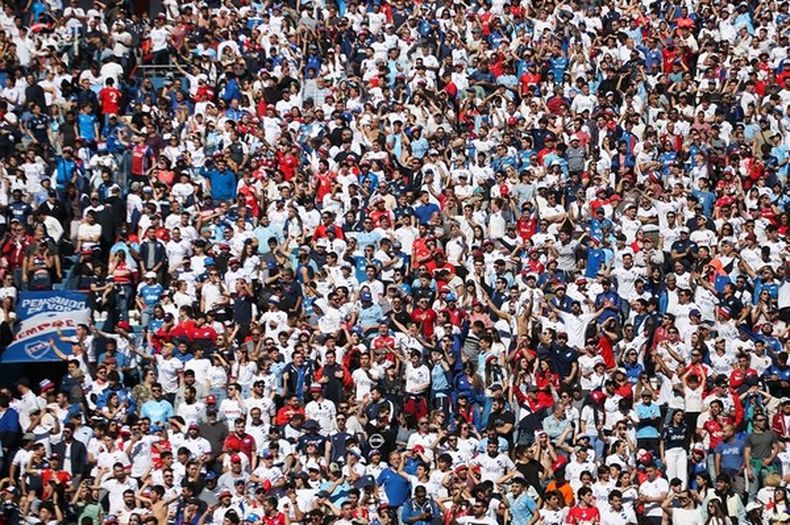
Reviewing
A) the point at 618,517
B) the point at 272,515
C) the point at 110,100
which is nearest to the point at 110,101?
the point at 110,100

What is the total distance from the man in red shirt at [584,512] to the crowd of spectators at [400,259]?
1.2 inches

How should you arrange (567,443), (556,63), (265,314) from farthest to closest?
(556,63), (265,314), (567,443)

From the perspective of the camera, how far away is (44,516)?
23.5 m

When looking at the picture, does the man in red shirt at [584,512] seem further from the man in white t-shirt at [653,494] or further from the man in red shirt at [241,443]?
the man in red shirt at [241,443]

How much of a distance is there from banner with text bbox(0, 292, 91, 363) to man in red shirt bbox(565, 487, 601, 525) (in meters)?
7.99

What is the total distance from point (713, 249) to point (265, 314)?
6981 millimetres

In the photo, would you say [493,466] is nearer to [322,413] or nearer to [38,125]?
[322,413]

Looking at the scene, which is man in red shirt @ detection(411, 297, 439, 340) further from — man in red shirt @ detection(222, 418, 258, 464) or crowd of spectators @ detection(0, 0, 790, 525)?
man in red shirt @ detection(222, 418, 258, 464)

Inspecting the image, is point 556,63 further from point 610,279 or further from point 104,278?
point 104,278

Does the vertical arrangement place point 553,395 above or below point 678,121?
below

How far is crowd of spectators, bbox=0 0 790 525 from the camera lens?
79.9ft

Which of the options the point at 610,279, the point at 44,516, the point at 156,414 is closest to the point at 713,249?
the point at 610,279

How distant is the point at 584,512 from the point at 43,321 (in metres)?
8.70

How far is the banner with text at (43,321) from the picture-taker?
89.2 ft
